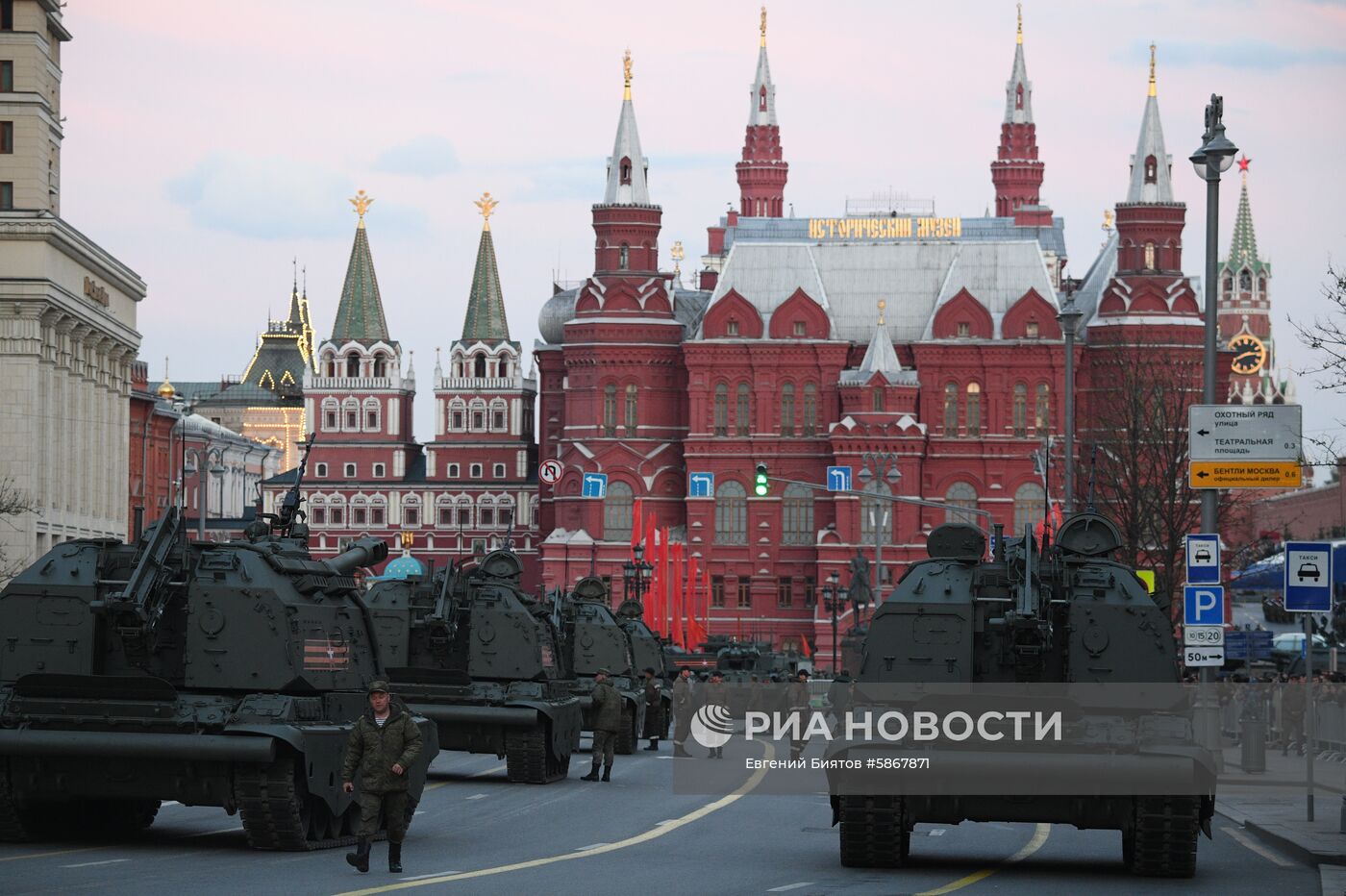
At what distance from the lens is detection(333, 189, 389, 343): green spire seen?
140375 millimetres

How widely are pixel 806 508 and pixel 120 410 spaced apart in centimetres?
3818

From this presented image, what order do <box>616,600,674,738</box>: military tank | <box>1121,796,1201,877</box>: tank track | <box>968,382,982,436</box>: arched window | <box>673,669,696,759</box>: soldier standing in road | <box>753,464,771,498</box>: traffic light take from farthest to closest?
<box>968,382,982,436</box>: arched window, <box>753,464,771,498</box>: traffic light, <box>616,600,674,738</box>: military tank, <box>673,669,696,759</box>: soldier standing in road, <box>1121,796,1201,877</box>: tank track

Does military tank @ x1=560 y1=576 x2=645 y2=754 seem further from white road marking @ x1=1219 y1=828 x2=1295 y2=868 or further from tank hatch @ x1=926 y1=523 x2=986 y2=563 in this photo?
tank hatch @ x1=926 y1=523 x2=986 y2=563

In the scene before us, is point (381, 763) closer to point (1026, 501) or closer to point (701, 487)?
point (701, 487)

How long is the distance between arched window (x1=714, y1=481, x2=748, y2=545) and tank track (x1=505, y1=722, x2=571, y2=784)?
85097mm

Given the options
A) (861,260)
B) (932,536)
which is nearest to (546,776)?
Result: (932,536)

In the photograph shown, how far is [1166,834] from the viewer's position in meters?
16.7

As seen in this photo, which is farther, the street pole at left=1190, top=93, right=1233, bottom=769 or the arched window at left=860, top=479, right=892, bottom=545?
the arched window at left=860, top=479, right=892, bottom=545

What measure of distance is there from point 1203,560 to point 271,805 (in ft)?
35.7

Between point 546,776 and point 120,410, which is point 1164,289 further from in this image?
point 546,776

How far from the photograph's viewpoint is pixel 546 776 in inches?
1073

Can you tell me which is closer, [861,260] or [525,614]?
[525,614]

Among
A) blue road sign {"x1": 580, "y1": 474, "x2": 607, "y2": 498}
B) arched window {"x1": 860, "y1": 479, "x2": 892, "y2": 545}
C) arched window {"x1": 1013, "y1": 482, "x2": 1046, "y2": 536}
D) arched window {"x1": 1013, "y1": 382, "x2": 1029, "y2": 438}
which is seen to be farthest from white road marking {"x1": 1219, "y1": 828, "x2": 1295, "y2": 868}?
arched window {"x1": 1013, "y1": 382, "x2": 1029, "y2": 438}

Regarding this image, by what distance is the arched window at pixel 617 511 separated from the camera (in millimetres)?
111750
